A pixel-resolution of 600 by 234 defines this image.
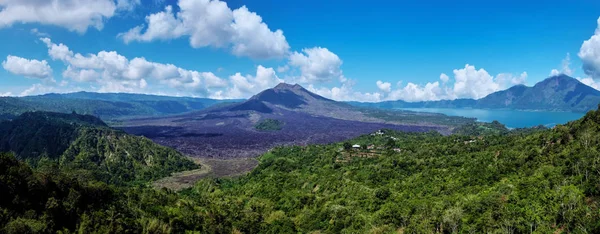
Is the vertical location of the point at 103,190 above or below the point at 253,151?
above

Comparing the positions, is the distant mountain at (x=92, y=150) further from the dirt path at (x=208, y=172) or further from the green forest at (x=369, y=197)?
the green forest at (x=369, y=197)

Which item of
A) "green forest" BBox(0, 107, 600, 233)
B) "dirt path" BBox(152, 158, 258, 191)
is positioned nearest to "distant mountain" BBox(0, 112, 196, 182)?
"dirt path" BBox(152, 158, 258, 191)

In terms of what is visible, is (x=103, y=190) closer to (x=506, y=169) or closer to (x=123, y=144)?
(x=506, y=169)

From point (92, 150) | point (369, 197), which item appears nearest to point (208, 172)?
point (92, 150)

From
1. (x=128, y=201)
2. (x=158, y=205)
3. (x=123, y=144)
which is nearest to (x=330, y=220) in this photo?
(x=158, y=205)

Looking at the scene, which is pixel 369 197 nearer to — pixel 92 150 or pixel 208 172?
pixel 208 172

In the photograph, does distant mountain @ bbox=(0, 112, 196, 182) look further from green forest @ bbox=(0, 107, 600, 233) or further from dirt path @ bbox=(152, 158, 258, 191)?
green forest @ bbox=(0, 107, 600, 233)
